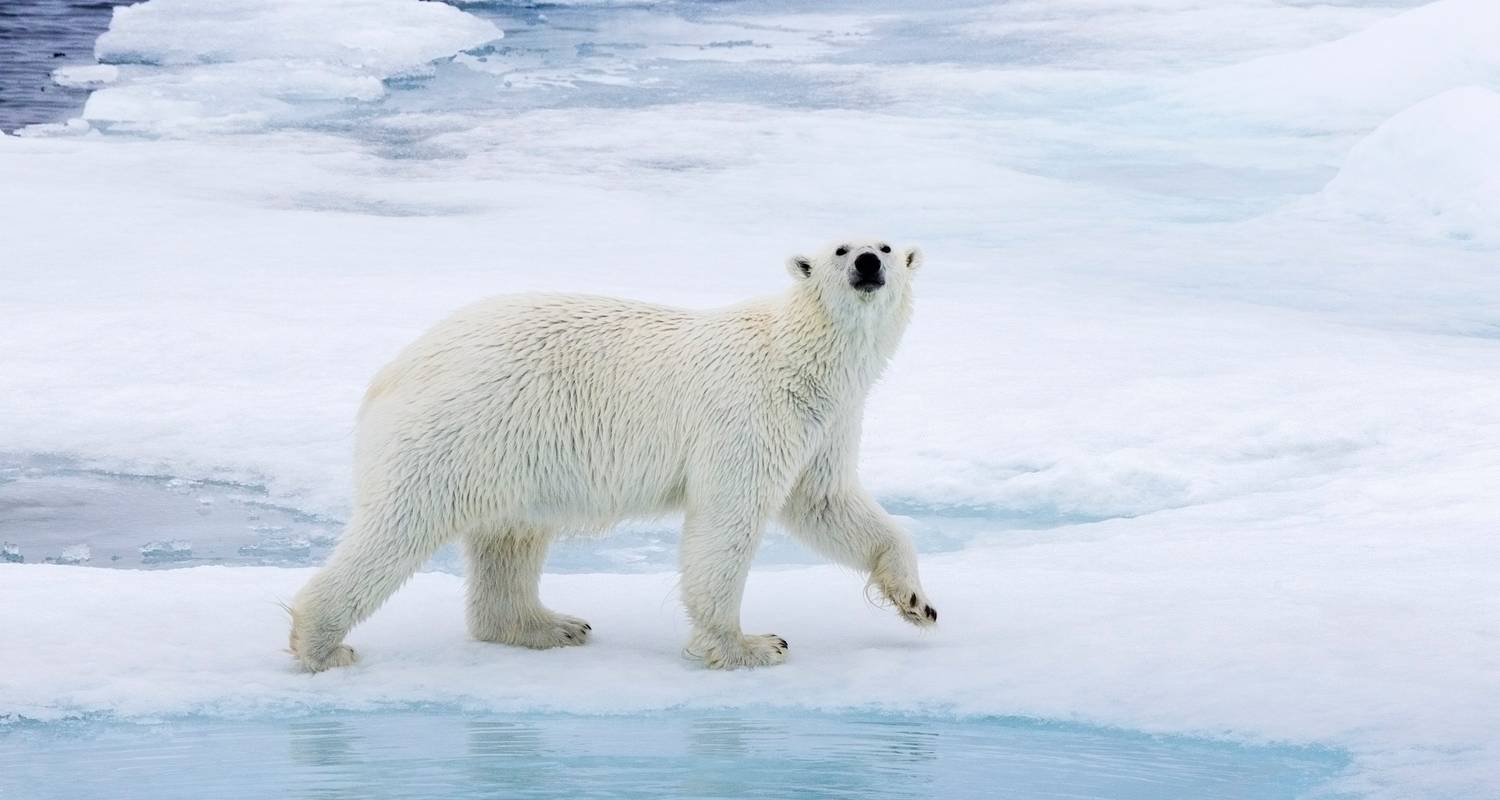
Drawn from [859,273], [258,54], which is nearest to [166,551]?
[859,273]

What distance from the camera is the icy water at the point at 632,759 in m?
3.70

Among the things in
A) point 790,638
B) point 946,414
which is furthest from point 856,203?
point 790,638

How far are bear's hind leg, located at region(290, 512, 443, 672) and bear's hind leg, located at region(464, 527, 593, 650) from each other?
0.34 meters

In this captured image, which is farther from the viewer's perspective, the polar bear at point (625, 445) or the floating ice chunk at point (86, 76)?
the floating ice chunk at point (86, 76)

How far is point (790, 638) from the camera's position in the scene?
4.71 m

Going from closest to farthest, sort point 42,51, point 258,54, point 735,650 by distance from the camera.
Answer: point 735,650, point 258,54, point 42,51

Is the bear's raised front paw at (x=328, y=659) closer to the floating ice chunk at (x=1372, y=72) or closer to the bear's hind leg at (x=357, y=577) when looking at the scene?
the bear's hind leg at (x=357, y=577)

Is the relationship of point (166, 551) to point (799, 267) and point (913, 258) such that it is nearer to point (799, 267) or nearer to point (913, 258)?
point (799, 267)

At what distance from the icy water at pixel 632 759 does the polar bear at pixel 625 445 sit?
0.35m

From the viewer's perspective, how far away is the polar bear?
4.26 m

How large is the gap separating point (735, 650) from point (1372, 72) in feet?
46.4

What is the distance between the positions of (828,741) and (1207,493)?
119 inches

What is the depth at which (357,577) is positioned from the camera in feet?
13.9

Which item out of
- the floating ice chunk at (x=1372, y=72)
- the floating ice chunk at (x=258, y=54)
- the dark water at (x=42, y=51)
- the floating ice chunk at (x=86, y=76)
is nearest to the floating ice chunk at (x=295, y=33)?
the floating ice chunk at (x=258, y=54)
